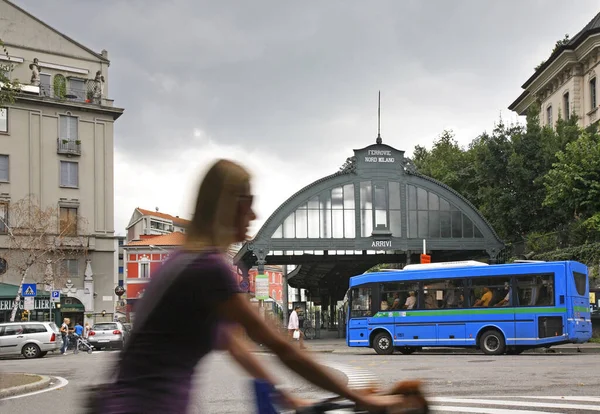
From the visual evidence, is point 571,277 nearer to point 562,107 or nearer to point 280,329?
point 280,329

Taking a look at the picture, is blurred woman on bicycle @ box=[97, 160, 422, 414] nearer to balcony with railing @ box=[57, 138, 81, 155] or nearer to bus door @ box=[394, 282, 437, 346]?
bus door @ box=[394, 282, 437, 346]

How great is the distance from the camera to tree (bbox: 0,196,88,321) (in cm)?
5353

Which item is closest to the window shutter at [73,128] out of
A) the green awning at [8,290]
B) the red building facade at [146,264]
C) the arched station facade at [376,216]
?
the red building facade at [146,264]

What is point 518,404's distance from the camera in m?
11.4

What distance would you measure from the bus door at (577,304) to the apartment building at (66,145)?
39.0 meters

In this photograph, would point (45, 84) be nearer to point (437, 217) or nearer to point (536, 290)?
point (437, 217)

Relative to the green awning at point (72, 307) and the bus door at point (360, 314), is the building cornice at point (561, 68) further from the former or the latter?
the green awning at point (72, 307)

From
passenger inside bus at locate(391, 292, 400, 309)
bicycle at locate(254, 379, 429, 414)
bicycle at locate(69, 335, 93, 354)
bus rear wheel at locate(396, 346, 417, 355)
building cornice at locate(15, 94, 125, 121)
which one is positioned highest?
building cornice at locate(15, 94, 125, 121)

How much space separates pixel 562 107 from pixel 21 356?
36.1m

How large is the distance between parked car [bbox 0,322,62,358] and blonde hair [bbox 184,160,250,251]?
1434 inches

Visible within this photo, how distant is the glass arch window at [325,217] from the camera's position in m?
46.4

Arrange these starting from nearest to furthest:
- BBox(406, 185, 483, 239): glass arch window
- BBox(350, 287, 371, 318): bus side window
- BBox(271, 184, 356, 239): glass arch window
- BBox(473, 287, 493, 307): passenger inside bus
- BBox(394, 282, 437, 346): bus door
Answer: BBox(473, 287, 493, 307): passenger inside bus < BBox(394, 282, 437, 346): bus door < BBox(350, 287, 371, 318): bus side window < BBox(271, 184, 356, 239): glass arch window < BBox(406, 185, 483, 239): glass arch window

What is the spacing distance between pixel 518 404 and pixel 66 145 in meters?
53.4

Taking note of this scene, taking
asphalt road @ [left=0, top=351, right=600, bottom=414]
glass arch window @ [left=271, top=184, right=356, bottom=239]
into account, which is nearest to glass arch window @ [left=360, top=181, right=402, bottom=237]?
glass arch window @ [left=271, top=184, right=356, bottom=239]
